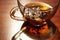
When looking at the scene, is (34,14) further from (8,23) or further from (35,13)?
(8,23)

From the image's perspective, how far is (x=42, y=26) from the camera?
0.74 meters

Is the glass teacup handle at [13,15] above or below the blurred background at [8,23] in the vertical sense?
above

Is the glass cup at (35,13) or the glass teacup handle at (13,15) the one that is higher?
the glass cup at (35,13)

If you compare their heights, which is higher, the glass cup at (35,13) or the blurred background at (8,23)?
the glass cup at (35,13)

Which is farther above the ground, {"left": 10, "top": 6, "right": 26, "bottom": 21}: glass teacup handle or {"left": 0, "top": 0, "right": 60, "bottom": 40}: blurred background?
{"left": 10, "top": 6, "right": 26, "bottom": 21}: glass teacup handle

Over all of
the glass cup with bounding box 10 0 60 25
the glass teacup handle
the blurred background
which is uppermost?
the glass cup with bounding box 10 0 60 25

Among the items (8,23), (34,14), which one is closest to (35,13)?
(34,14)

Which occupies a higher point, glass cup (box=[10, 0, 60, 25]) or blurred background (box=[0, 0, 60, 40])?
glass cup (box=[10, 0, 60, 25])

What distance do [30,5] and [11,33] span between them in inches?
5.4

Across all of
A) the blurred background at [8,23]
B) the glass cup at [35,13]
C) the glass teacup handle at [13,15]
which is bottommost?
the blurred background at [8,23]

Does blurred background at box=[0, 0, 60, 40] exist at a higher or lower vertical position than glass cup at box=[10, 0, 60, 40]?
lower

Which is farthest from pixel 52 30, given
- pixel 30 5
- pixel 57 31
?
pixel 30 5

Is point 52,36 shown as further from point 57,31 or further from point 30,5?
point 30,5

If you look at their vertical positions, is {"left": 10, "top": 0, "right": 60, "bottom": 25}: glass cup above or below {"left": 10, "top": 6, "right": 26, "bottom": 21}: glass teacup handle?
above
